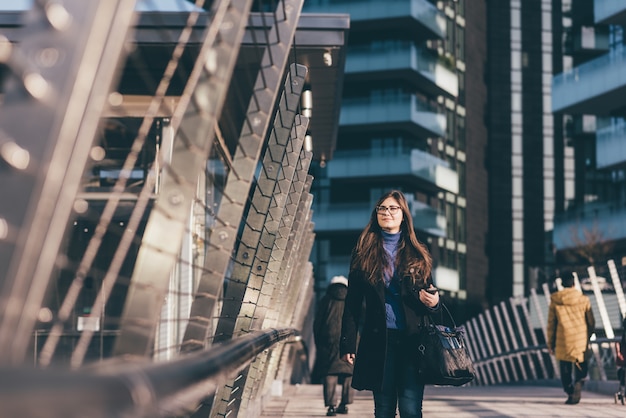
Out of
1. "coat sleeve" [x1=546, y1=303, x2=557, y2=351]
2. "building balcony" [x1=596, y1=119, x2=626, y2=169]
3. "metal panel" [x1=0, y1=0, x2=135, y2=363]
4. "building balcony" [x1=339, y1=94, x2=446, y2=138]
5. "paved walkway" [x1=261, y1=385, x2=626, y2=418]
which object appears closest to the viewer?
"metal panel" [x1=0, y1=0, x2=135, y2=363]

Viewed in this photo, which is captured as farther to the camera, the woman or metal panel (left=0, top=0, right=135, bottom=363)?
the woman

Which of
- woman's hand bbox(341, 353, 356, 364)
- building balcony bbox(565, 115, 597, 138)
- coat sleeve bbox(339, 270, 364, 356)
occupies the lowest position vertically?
woman's hand bbox(341, 353, 356, 364)

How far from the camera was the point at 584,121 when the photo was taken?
85062 mm

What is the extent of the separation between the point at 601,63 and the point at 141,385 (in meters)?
47.4

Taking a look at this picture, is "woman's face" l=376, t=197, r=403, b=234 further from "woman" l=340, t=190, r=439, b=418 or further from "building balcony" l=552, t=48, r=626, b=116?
"building balcony" l=552, t=48, r=626, b=116

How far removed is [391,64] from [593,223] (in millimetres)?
16577

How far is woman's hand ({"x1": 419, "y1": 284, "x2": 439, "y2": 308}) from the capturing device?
22.5 ft

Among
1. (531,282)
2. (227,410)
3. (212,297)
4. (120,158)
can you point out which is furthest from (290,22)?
(531,282)

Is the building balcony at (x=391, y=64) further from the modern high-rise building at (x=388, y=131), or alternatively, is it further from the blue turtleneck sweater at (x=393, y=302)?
the blue turtleneck sweater at (x=393, y=302)

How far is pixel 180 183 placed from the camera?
3.76m

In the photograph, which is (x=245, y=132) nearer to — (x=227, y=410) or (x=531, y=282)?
(x=227, y=410)

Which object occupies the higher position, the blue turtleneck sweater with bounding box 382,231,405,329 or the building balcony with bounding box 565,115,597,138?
the building balcony with bounding box 565,115,597,138

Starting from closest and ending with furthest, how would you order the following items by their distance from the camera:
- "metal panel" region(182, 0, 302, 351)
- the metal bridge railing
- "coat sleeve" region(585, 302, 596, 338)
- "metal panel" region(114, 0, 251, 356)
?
"metal panel" region(114, 0, 251, 356)
"metal panel" region(182, 0, 302, 351)
"coat sleeve" region(585, 302, 596, 338)
the metal bridge railing

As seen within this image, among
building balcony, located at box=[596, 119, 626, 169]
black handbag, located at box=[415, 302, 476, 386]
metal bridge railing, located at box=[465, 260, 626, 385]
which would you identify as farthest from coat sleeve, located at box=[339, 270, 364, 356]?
building balcony, located at box=[596, 119, 626, 169]
